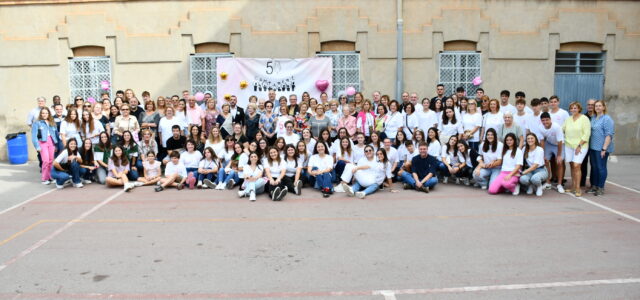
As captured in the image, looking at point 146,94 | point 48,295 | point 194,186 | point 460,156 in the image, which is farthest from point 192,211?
point 460,156

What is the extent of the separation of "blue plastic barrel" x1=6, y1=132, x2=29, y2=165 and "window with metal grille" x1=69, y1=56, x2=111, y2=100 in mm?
1723

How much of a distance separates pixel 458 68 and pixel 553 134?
4643mm

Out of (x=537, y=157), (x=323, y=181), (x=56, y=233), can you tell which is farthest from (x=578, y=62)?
(x=56, y=233)

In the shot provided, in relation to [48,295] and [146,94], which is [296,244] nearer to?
[48,295]

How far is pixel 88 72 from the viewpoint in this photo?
14.0 metres

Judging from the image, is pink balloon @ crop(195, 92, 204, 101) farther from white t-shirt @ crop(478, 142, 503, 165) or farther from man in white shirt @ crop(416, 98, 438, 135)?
white t-shirt @ crop(478, 142, 503, 165)

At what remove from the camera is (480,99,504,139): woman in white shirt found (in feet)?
34.2

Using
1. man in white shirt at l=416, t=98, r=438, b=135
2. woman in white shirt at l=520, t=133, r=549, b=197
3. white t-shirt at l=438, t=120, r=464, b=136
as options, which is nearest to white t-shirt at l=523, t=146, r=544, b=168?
woman in white shirt at l=520, t=133, r=549, b=197

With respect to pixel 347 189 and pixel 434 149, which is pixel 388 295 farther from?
pixel 434 149

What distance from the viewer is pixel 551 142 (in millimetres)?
9969

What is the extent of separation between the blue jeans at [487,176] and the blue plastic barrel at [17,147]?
11.6 metres

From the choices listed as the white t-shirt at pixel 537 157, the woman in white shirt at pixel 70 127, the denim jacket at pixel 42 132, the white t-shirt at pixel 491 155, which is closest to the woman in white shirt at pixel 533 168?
the white t-shirt at pixel 537 157

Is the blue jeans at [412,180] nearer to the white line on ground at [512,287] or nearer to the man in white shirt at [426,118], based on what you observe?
the man in white shirt at [426,118]

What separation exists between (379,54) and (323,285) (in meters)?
9.48
